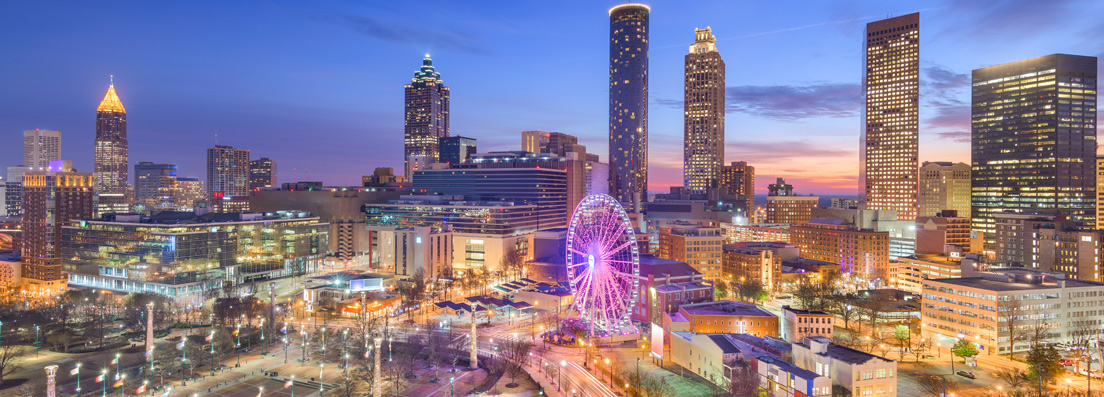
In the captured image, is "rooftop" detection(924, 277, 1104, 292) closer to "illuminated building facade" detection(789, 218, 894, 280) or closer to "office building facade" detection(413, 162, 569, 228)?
"illuminated building facade" detection(789, 218, 894, 280)

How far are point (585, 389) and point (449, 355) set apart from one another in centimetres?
1692

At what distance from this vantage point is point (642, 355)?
67.5 m

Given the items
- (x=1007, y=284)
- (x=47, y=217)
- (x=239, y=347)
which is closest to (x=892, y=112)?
(x=1007, y=284)

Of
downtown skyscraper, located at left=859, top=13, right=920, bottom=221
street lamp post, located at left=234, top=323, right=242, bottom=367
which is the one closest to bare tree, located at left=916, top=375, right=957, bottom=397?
street lamp post, located at left=234, top=323, right=242, bottom=367

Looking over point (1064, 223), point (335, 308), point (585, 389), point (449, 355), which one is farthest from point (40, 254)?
point (1064, 223)

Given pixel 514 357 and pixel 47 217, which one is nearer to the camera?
pixel 514 357

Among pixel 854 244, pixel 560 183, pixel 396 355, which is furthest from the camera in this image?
pixel 560 183

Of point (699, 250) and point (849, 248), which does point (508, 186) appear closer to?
point (699, 250)

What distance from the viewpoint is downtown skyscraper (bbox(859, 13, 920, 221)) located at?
17762 cm

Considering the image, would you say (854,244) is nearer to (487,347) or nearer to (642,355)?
(642,355)

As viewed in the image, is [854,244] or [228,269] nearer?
[228,269]

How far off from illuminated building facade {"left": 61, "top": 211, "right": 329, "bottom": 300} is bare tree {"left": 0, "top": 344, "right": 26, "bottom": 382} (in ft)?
102

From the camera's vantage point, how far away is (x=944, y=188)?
18562cm

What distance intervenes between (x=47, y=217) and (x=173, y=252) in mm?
31867
